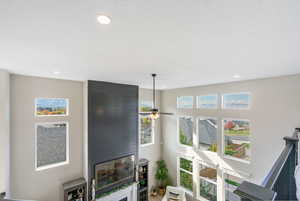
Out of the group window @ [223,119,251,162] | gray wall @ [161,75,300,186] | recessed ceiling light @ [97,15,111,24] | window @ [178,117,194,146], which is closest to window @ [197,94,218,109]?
gray wall @ [161,75,300,186]

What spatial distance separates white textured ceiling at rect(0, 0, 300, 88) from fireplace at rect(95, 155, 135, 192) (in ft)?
11.6

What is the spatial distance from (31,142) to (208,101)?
5.69 m

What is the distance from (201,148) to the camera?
18.2 ft

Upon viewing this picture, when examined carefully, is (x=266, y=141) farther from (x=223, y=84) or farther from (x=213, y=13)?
(x=213, y=13)

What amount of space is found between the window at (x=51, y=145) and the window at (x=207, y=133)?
4.72 metres

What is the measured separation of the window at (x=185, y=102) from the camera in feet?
19.5

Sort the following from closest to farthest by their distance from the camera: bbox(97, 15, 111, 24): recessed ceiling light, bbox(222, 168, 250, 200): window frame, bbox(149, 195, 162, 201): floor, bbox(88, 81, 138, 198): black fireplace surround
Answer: bbox(97, 15, 111, 24): recessed ceiling light, bbox(222, 168, 250, 200): window frame, bbox(88, 81, 138, 198): black fireplace surround, bbox(149, 195, 162, 201): floor

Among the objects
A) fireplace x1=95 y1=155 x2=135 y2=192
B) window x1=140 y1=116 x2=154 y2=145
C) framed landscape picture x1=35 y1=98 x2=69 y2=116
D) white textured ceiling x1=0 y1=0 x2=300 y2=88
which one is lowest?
fireplace x1=95 y1=155 x2=135 y2=192

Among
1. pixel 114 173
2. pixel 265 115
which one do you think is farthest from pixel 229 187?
pixel 114 173

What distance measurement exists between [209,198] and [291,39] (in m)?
5.71

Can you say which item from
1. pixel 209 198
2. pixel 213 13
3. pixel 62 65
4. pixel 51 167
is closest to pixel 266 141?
pixel 209 198

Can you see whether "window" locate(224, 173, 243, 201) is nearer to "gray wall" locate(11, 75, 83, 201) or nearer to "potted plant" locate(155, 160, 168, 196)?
"potted plant" locate(155, 160, 168, 196)

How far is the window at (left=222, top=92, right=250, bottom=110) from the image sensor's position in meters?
4.35

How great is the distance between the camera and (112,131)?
190 inches
